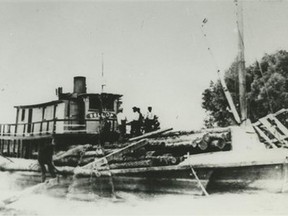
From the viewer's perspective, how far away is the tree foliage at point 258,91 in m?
13.0

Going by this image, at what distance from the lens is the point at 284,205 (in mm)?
5520

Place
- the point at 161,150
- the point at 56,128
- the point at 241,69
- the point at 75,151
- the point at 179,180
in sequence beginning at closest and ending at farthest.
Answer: the point at 179,180 → the point at 241,69 → the point at 161,150 → the point at 75,151 → the point at 56,128

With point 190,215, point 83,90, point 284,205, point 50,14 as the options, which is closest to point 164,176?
point 190,215

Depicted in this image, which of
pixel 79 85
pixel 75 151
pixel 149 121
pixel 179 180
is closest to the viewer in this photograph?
pixel 179 180

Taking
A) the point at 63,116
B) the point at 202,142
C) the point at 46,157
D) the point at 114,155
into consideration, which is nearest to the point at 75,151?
the point at 46,157

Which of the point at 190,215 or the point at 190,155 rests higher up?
the point at 190,155

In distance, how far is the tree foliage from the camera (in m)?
13.0

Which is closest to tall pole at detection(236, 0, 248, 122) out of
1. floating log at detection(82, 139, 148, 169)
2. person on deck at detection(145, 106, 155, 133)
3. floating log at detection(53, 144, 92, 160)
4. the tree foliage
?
floating log at detection(82, 139, 148, 169)

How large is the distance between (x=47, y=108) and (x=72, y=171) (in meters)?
4.52

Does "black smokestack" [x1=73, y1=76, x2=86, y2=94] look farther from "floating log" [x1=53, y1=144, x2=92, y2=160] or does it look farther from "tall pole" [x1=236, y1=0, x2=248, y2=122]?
"tall pole" [x1=236, y1=0, x2=248, y2=122]

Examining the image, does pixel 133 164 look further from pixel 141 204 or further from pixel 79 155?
pixel 79 155

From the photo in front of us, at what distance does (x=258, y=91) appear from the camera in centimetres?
1427

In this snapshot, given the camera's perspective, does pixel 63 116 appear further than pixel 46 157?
Yes

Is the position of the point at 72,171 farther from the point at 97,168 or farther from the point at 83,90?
the point at 83,90
